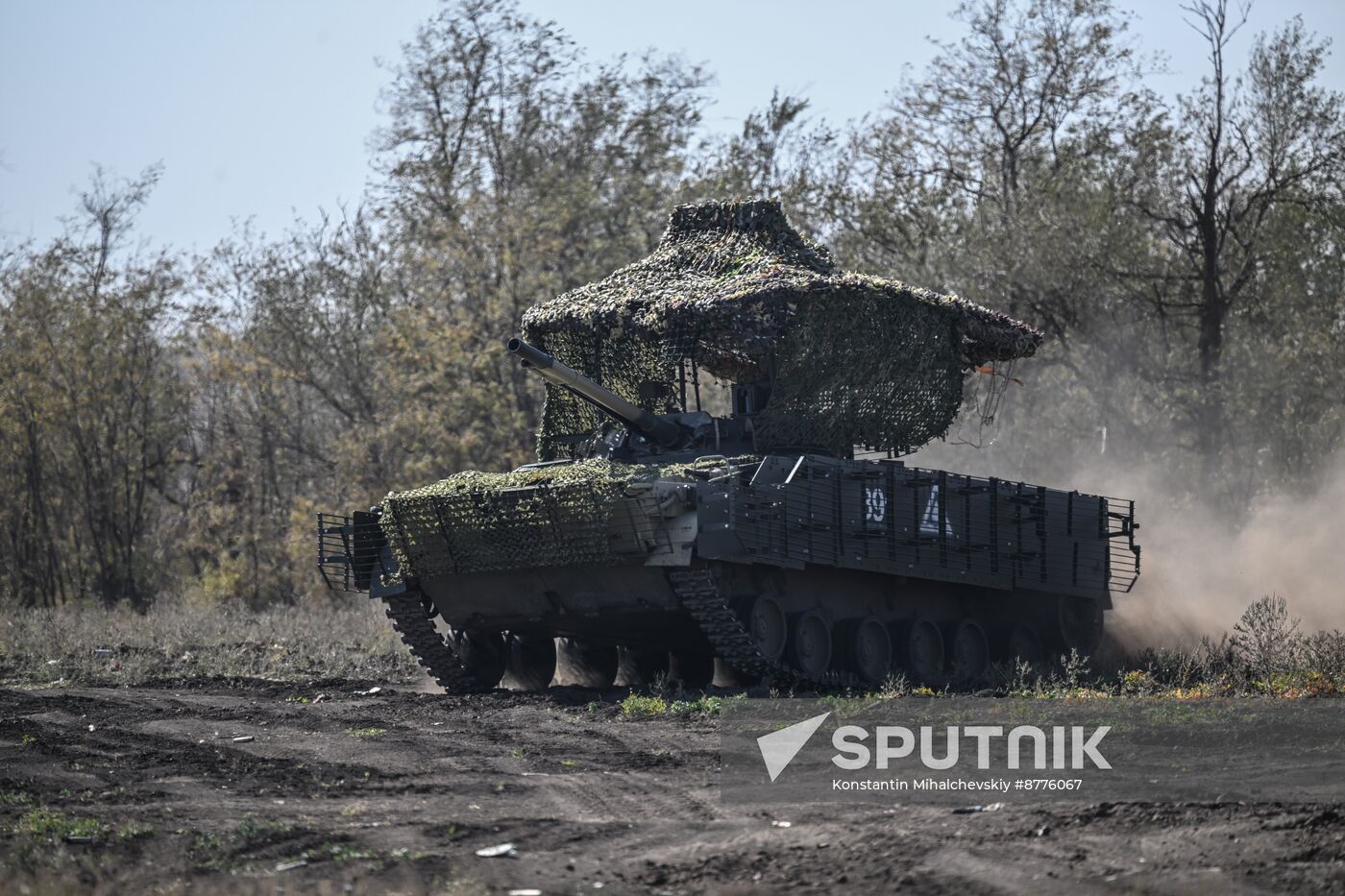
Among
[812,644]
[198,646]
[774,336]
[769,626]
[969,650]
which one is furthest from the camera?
[198,646]

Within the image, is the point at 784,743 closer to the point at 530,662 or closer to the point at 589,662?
the point at 530,662

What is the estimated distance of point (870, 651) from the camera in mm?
18094

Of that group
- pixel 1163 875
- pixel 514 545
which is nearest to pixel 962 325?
pixel 514 545

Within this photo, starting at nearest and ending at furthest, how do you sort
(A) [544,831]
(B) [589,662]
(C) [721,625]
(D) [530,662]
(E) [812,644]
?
1. (A) [544,831]
2. (C) [721,625]
3. (E) [812,644]
4. (D) [530,662]
5. (B) [589,662]

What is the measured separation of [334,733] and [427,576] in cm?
346

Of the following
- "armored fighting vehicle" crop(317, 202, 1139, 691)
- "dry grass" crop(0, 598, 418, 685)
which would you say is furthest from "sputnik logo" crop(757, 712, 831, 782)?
"dry grass" crop(0, 598, 418, 685)

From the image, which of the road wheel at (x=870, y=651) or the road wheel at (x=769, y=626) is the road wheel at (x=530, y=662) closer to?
the road wheel at (x=769, y=626)

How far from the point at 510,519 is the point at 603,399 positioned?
2.02 m

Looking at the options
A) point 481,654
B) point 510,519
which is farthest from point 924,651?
point 510,519

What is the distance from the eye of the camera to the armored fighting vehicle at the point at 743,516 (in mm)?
15844

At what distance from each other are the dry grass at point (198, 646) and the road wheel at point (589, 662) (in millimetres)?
2033

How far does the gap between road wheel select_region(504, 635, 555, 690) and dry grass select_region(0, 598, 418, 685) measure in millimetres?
1833

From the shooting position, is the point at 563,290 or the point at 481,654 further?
the point at 563,290

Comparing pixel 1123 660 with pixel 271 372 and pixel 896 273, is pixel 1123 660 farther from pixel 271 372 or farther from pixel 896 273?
pixel 271 372
